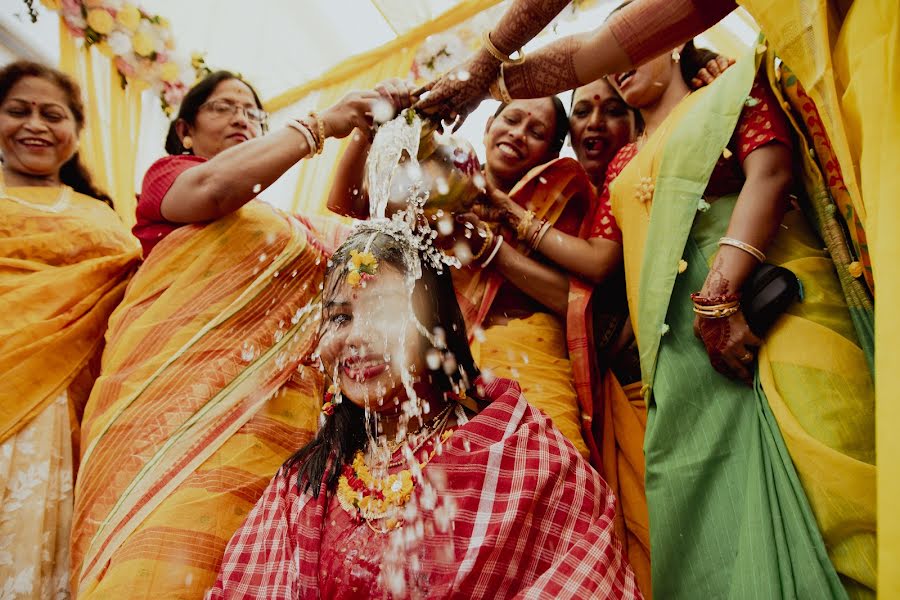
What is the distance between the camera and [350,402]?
6.27ft

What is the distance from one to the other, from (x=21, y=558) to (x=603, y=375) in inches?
77.3

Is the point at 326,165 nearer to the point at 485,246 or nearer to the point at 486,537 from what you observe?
the point at 485,246

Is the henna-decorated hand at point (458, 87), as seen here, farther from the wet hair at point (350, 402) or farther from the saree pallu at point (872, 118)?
the saree pallu at point (872, 118)

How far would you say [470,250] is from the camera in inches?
91.1

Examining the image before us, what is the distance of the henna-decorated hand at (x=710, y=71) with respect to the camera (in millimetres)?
2314

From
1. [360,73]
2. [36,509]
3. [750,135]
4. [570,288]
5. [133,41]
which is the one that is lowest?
[36,509]

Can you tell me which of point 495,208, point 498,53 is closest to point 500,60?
point 498,53

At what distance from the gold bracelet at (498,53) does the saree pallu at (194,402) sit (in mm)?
955

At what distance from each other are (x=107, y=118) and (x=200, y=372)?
2648mm

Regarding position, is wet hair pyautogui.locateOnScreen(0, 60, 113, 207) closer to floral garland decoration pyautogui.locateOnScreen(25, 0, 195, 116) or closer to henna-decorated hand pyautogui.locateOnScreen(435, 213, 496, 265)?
floral garland decoration pyautogui.locateOnScreen(25, 0, 195, 116)

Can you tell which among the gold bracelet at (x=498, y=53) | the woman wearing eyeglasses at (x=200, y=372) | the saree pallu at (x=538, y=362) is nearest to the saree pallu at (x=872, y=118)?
the gold bracelet at (x=498, y=53)

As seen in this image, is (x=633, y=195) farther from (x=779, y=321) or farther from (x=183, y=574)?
(x=183, y=574)

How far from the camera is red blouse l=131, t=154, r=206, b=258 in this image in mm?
2307

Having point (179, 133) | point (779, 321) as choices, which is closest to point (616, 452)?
point (779, 321)
